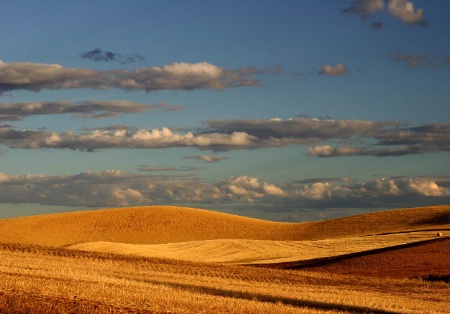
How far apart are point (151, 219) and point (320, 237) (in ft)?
73.8

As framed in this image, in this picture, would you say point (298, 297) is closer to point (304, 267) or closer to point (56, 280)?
point (56, 280)

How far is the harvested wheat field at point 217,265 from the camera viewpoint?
21.5 metres

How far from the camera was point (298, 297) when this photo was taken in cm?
2948

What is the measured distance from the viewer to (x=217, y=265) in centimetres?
4484

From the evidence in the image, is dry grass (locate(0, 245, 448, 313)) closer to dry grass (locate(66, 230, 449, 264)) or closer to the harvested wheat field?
the harvested wheat field

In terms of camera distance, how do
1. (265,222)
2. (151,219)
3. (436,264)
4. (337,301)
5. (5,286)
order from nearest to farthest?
1. (5,286)
2. (337,301)
3. (436,264)
4. (151,219)
5. (265,222)

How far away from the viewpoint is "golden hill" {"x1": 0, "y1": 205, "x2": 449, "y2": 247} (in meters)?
82.9

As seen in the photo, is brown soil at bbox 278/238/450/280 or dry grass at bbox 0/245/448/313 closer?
dry grass at bbox 0/245/448/313

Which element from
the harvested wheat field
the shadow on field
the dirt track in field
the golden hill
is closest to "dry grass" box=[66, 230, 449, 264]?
the harvested wheat field

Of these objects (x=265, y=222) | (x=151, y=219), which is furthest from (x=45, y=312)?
(x=265, y=222)

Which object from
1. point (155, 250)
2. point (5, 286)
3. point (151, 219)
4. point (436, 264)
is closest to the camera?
point (5, 286)

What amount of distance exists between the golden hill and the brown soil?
29.4 metres

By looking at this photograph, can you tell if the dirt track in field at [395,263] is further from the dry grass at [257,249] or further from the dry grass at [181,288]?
the dry grass at [257,249]

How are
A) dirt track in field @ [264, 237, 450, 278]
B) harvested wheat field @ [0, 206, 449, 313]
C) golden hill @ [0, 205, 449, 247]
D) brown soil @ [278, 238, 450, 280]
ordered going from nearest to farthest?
harvested wheat field @ [0, 206, 449, 313]
brown soil @ [278, 238, 450, 280]
dirt track in field @ [264, 237, 450, 278]
golden hill @ [0, 205, 449, 247]
